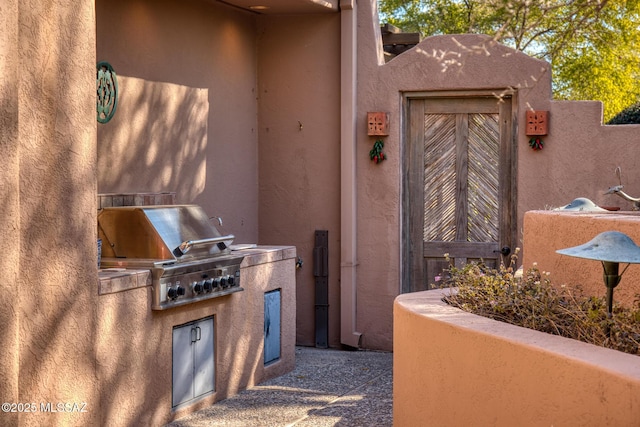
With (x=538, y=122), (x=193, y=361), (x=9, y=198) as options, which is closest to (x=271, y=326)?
(x=193, y=361)

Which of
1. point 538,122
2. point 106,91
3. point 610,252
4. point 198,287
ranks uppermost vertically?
point 106,91

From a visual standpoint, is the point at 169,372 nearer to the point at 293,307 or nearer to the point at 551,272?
the point at 293,307

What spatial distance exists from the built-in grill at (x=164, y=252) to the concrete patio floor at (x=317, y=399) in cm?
91

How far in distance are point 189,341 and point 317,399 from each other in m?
1.23

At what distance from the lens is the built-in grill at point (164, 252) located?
6.69 metres

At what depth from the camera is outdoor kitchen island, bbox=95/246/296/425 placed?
622 cm

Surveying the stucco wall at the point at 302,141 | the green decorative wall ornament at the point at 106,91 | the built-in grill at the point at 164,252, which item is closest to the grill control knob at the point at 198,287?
the built-in grill at the point at 164,252

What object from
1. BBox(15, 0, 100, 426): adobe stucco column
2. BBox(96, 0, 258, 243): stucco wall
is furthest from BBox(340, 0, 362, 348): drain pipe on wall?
BBox(15, 0, 100, 426): adobe stucco column

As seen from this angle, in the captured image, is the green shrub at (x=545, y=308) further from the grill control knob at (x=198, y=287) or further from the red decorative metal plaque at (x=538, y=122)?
the red decorative metal plaque at (x=538, y=122)

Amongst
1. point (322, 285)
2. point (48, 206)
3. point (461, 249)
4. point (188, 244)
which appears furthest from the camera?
point (322, 285)

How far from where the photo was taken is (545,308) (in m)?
5.20

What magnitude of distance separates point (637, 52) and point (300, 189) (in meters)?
11.9

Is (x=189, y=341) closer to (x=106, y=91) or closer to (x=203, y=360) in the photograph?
(x=203, y=360)

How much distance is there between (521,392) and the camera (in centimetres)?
430
